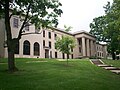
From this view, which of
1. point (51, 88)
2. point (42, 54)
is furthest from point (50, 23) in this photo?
point (42, 54)

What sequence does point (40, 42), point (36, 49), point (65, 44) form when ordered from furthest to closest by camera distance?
point (40, 42), point (36, 49), point (65, 44)

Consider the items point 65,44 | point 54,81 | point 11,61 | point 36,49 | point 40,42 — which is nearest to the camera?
point 54,81

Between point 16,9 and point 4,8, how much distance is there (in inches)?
58.2

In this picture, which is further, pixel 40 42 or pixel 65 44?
pixel 40 42

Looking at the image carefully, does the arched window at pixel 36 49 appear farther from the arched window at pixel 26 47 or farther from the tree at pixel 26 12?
the tree at pixel 26 12

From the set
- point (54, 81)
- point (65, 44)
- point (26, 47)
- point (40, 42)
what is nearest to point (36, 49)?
point (40, 42)

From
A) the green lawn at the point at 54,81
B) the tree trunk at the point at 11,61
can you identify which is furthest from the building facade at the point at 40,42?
the green lawn at the point at 54,81

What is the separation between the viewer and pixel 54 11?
20.7m

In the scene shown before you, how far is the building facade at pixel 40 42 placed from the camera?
4225 cm

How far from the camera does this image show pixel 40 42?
1961 inches

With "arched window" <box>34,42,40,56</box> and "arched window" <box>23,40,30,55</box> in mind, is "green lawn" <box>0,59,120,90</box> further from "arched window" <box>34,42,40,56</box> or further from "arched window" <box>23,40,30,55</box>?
"arched window" <box>34,42,40,56</box>

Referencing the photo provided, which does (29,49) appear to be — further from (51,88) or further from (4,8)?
(51,88)

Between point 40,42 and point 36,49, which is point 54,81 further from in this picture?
point 40,42

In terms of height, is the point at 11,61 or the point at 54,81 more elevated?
the point at 11,61
